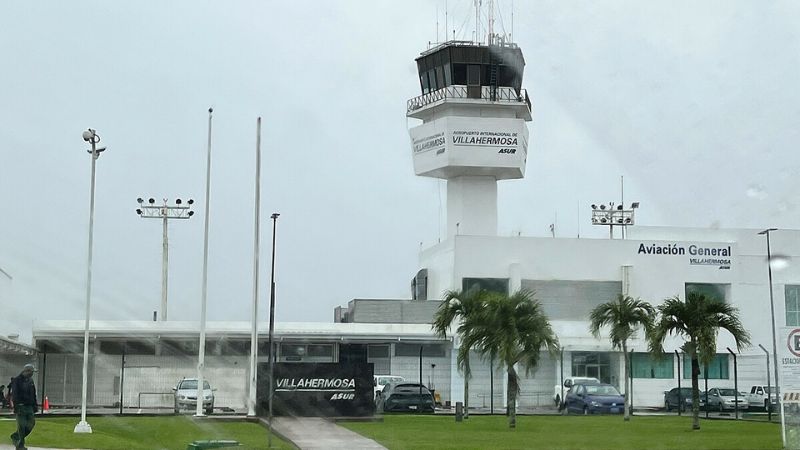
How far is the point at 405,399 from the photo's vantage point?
1783 inches

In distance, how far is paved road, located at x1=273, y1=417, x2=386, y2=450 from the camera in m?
27.2

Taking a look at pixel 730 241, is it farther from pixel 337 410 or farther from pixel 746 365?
pixel 337 410

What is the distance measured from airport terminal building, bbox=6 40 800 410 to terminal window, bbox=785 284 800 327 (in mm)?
80

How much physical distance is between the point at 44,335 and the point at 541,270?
2656 centimetres

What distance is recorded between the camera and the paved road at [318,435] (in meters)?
27.2

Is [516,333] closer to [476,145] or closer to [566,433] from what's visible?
[566,433]

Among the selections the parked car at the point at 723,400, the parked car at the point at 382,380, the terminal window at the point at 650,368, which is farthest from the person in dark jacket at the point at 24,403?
the terminal window at the point at 650,368

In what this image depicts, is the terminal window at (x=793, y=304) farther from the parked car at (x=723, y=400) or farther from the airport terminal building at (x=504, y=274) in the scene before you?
the parked car at (x=723, y=400)

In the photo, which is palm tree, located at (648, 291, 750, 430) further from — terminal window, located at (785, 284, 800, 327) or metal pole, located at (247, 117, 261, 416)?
terminal window, located at (785, 284, 800, 327)

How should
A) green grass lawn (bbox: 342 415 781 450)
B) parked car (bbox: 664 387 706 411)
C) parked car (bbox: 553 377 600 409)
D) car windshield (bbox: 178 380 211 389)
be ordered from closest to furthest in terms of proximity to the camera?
green grass lawn (bbox: 342 415 781 450), car windshield (bbox: 178 380 211 389), parked car (bbox: 553 377 600 409), parked car (bbox: 664 387 706 411)

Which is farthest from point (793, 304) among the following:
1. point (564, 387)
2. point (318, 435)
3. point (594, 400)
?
point (318, 435)

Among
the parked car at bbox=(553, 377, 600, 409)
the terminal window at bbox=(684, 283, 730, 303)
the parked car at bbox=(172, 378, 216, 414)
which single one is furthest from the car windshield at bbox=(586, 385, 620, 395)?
the terminal window at bbox=(684, 283, 730, 303)

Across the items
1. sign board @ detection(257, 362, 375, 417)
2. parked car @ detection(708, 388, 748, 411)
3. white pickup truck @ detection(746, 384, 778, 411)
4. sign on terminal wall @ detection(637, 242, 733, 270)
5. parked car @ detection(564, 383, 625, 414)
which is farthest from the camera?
sign on terminal wall @ detection(637, 242, 733, 270)

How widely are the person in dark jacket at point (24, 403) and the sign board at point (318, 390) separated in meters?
14.5
